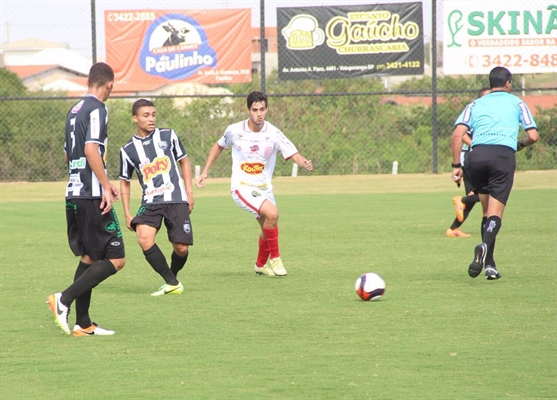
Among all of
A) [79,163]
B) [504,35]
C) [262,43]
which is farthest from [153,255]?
[504,35]

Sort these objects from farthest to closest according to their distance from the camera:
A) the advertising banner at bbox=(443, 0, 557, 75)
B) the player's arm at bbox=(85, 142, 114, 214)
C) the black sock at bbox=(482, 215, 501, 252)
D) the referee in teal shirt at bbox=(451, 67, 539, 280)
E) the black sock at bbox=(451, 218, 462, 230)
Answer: the advertising banner at bbox=(443, 0, 557, 75), the black sock at bbox=(451, 218, 462, 230), the referee in teal shirt at bbox=(451, 67, 539, 280), the black sock at bbox=(482, 215, 501, 252), the player's arm at bbox=(85, 142, 114, 214)

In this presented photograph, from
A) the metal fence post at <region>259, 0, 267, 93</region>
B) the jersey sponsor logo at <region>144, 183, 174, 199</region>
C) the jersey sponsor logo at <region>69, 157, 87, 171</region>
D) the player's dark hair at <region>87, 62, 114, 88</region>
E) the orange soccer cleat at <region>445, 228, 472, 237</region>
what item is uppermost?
the metal fence post at <region>259, 0, 267, 93</region>

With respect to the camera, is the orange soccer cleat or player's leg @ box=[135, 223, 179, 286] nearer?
player's leg @ box=[135, 223, 179, 286]

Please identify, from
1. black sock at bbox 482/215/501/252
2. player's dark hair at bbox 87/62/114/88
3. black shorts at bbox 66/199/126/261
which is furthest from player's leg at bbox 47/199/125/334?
black sock at bbox 482/215/501/252

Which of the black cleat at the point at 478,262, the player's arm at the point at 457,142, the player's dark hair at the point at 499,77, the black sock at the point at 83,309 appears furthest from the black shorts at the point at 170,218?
the player's dark hair at the point at 499,77

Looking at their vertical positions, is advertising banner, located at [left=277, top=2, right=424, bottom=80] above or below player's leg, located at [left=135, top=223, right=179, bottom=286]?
above

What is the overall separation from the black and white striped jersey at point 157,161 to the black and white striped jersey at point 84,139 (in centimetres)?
181

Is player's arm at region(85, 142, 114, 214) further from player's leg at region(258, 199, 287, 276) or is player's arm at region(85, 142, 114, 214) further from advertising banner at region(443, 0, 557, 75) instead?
advertising banner at region(443, 0, 557, 75)

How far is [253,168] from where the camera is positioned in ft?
33.1

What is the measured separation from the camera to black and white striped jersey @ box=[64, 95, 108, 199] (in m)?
6.73

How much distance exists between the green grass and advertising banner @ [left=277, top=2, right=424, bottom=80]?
8.65m

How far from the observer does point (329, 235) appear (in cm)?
1318

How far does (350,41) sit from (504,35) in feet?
11.6

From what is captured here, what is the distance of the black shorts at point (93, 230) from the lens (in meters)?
6.85
